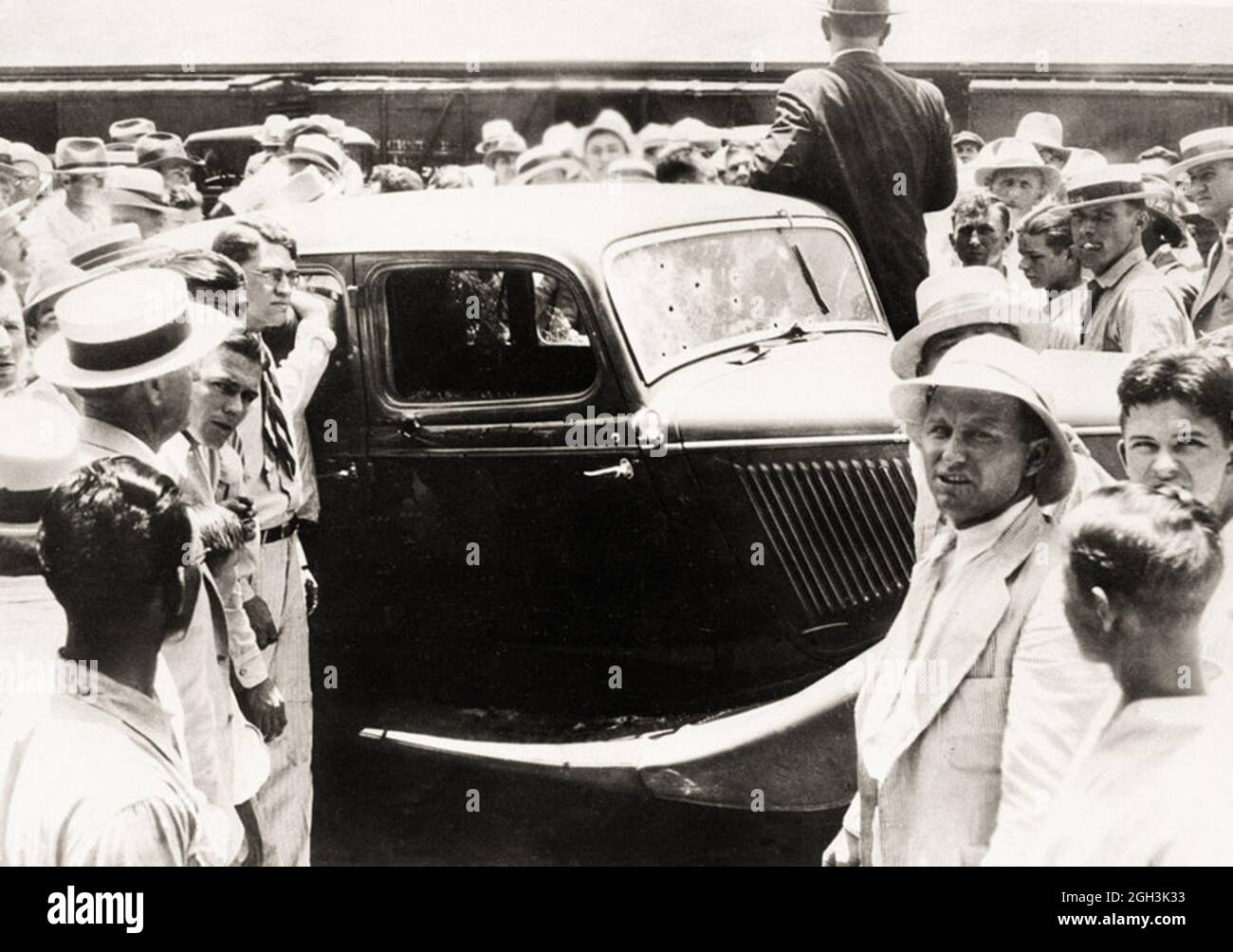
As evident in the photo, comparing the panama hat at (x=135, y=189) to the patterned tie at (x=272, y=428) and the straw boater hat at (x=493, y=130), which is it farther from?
the straw boater hat at (x=493, y=130)

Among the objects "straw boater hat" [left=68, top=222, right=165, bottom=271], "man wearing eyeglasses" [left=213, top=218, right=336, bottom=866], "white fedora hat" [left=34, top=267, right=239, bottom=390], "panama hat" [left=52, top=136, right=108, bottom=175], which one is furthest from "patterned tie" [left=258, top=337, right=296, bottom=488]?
"panama hat" [left=52, top=136, right=108, bottom=175]

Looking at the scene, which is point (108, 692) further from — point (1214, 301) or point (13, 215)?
point (1214, 301)

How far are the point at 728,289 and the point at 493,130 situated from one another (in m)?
0.80

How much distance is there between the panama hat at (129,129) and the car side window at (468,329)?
0.91 m

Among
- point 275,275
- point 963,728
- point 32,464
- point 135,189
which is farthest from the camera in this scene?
point 135,189

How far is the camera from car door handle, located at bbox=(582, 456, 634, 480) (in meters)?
3.46

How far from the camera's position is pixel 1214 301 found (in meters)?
3.67

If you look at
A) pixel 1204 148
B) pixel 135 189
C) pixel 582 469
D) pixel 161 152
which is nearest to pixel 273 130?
pixel 161 152

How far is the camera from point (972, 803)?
3139 millimetres

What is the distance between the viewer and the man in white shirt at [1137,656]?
3189 millimetres

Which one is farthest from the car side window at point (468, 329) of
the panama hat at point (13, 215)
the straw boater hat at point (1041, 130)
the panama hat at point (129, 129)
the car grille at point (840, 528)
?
the straw boater hat at point (1041, 130)
